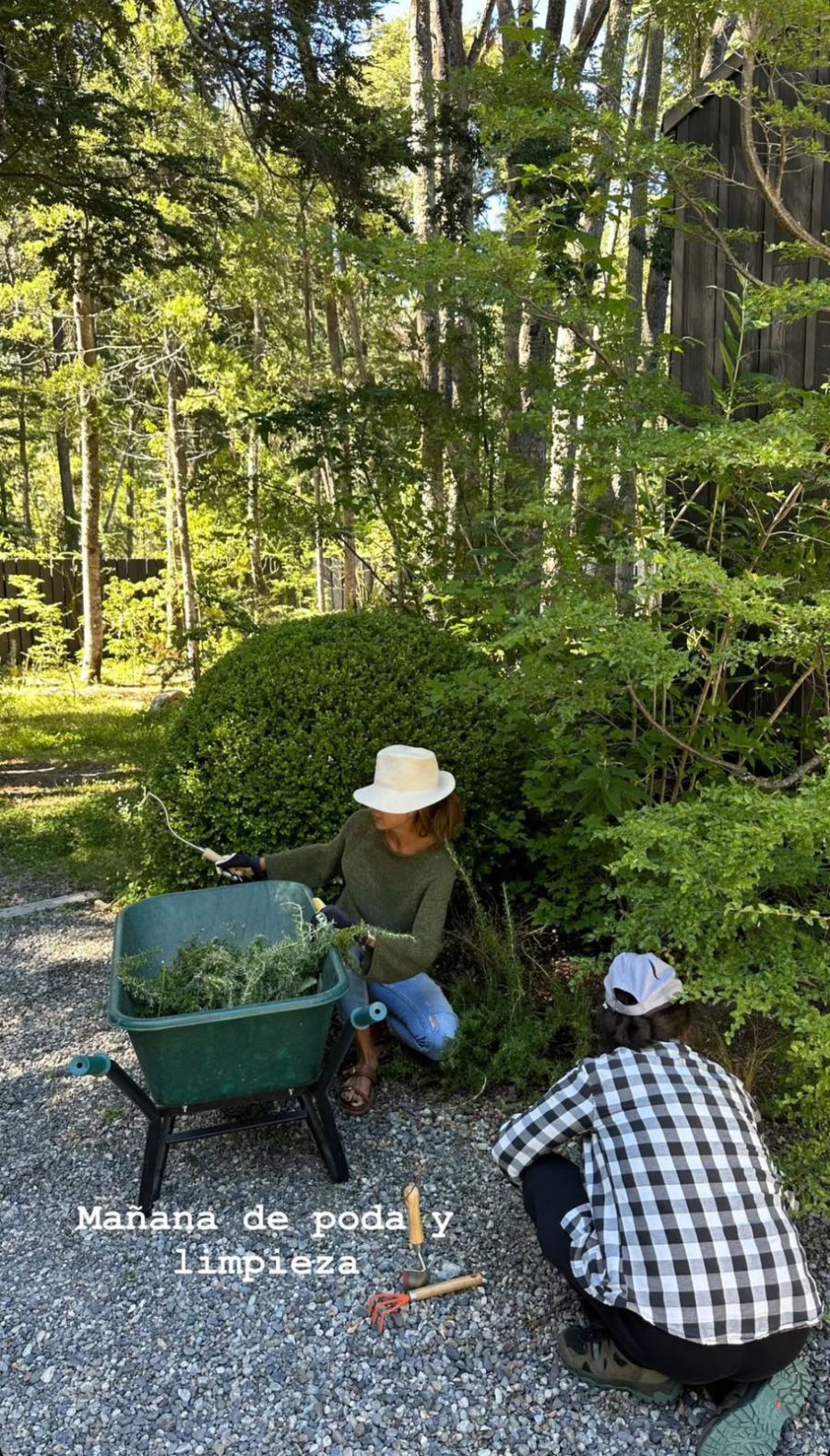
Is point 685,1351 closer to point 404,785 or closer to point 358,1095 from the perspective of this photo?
point 358,1095

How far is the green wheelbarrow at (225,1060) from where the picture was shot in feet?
6.86

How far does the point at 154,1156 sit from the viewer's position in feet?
7.46

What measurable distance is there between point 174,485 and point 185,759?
8105 millimetres

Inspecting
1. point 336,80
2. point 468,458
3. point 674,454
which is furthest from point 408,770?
point 336,80

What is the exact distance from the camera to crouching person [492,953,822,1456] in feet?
5.43

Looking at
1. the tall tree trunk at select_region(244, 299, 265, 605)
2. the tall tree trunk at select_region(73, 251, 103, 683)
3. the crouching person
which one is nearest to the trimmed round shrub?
the crouching person

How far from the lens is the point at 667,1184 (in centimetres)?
172

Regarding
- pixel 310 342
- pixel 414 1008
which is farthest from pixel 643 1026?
pixel 310 342

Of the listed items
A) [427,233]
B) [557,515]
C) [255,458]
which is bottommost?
[557,515]

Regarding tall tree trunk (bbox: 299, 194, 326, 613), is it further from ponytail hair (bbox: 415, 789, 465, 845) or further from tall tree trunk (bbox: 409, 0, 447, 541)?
ponytail hair (bbox: 415, 789, 465, 845)

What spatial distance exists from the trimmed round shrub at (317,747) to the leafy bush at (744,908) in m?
1.16

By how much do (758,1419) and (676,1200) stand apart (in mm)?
408

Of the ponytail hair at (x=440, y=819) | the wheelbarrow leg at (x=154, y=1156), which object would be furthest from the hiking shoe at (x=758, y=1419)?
the ponytail hair at (x=440, y=819)

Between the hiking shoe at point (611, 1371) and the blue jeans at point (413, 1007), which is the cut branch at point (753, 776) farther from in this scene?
the hiking shoe at point (611, 1371)
